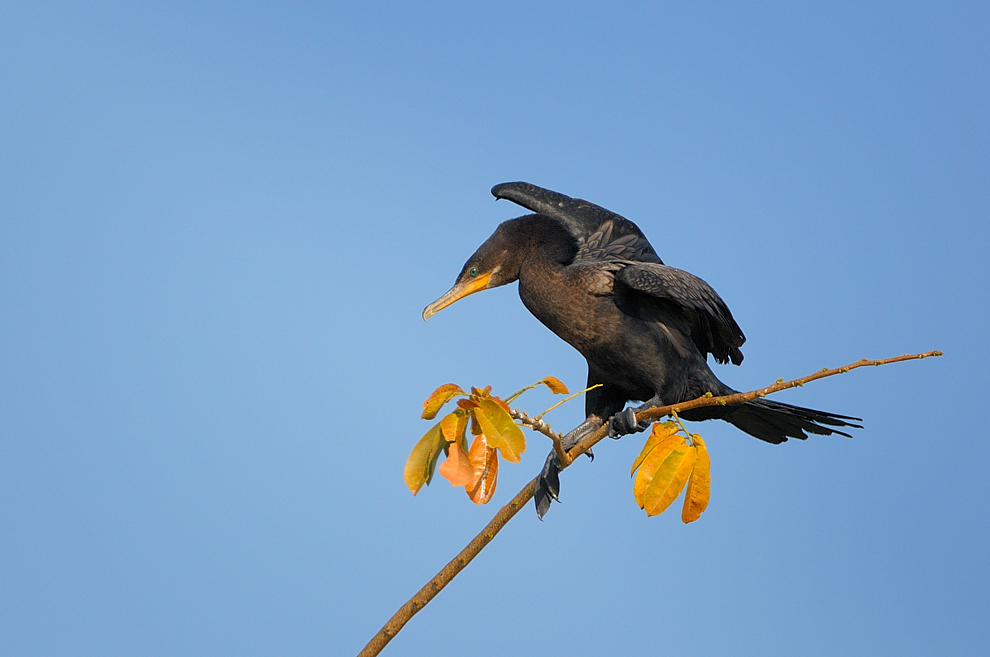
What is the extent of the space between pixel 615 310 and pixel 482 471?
1.26m

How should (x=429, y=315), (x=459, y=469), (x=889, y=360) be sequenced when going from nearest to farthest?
(x=889, y=360), (x=459, y=469), (x=429, y=315)

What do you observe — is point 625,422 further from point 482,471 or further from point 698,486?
point 482,471

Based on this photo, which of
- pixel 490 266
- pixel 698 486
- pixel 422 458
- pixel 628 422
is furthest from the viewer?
pixel 490 266

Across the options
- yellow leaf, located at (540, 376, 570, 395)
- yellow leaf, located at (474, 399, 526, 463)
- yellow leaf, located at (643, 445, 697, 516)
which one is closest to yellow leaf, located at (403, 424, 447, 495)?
yellow leaf, located at (474, 399, 526, 463)

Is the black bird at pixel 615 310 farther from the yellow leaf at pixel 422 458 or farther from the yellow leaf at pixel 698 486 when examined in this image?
the yellow leaf at pixel 422 458

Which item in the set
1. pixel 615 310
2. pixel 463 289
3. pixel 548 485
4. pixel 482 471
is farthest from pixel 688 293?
pixel 482 471

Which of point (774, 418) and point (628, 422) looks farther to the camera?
point (774, 418)

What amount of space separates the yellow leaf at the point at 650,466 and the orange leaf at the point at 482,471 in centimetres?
39

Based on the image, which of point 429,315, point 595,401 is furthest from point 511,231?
point 595,401

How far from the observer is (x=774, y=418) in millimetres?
3570

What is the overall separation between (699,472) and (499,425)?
2.00ft

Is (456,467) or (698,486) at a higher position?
(456,467)

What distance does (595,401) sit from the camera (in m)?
3.77

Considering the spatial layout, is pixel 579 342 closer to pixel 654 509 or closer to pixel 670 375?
pixel 670 375
